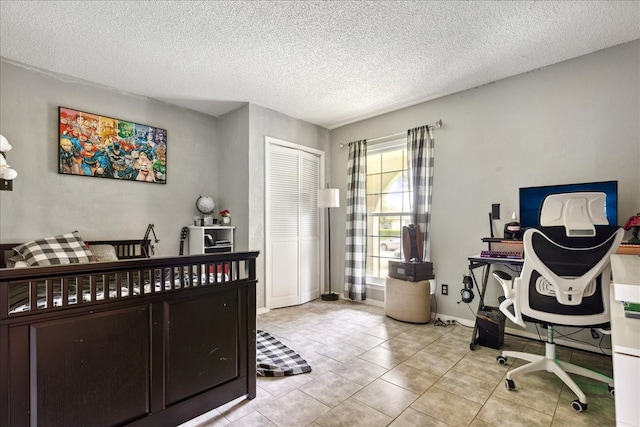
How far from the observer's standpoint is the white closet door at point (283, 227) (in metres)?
3.94

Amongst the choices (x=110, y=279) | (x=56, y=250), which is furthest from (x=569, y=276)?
(x=56, y=250)

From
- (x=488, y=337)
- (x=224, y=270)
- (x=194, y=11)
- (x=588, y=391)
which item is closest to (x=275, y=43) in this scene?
(x=194, y=11)

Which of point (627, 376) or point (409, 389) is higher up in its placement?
point (627, 376)

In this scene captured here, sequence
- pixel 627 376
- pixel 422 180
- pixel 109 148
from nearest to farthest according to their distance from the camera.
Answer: pixel 627 376 < pixel 109 148 < pixel 422 180

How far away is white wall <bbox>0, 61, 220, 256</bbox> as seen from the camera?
274cm

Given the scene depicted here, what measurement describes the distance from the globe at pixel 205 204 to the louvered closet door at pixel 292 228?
0.78 m

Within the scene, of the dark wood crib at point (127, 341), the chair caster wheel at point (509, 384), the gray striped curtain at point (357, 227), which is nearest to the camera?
the dark wood crib at point (127, 341)

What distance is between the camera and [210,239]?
12.1 ft

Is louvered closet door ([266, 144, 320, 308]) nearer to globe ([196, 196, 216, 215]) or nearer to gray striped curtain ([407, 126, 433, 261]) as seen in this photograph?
globe ([196, 196, 216, 215])

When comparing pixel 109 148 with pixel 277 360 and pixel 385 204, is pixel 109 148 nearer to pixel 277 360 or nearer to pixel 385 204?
pixel 277 360

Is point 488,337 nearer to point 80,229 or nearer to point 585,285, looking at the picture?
point 585,285

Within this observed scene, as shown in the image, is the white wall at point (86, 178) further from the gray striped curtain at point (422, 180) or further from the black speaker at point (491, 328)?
the black speaker at point (491, 328)

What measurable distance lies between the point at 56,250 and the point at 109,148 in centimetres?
123

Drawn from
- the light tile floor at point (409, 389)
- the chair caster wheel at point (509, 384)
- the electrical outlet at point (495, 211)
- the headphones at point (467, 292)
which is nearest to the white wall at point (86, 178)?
the light tile floor at point (409, 389)
